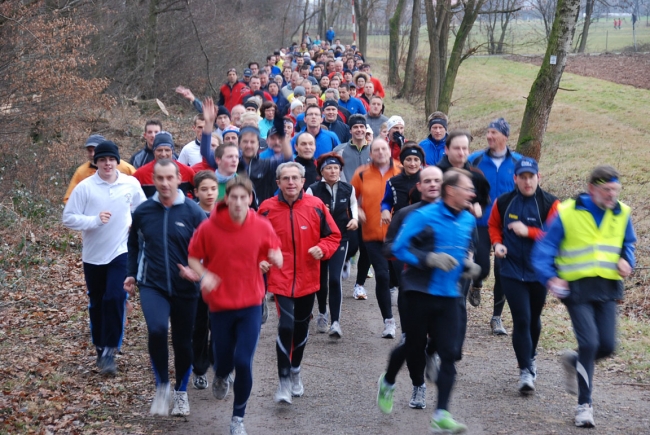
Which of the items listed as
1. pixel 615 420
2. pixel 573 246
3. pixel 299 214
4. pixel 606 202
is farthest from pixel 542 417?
pixel 299 214

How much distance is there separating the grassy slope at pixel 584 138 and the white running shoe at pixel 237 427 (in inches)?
162

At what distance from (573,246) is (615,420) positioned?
1.52 m

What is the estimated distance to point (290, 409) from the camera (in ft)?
21.5

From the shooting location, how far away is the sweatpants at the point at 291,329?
21.6 feet

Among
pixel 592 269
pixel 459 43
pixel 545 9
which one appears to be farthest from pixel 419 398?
pixel 545 9

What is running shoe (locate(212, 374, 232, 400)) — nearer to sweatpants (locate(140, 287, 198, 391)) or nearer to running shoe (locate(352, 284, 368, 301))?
sweatpants (locate(140, 287, 198, 391))

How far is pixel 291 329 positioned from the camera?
658 centimetres

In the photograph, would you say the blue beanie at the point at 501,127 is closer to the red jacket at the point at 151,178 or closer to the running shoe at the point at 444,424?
the red jacket at the point at 151,178

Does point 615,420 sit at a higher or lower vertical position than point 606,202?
lower

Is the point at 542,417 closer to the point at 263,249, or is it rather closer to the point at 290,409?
the point at 290,409

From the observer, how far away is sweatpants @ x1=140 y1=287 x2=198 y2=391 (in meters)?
5.99

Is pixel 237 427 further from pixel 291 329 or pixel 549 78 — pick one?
pixel 549 78

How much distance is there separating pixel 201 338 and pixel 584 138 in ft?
63.8

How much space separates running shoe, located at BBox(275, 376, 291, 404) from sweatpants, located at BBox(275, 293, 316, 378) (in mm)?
51
